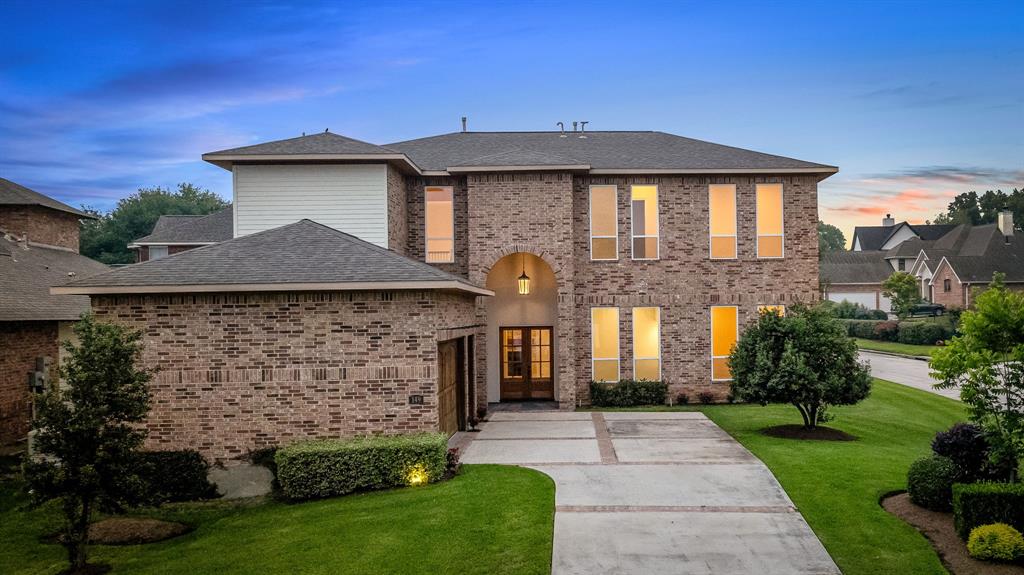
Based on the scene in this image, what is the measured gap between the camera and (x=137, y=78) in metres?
22.5

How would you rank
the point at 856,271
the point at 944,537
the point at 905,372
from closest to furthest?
the point at 944,537 < the point at 905,372 < the point at 856,271

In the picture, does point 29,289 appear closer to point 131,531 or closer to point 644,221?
point 131,531

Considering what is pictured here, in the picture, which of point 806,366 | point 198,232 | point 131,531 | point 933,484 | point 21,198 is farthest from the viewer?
point 198,232

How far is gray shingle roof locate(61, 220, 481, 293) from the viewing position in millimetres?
11586

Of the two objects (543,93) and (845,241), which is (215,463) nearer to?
(543,93)

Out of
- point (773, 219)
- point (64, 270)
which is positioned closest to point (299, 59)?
point (64, 270)

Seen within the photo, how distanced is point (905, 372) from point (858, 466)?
21.0m

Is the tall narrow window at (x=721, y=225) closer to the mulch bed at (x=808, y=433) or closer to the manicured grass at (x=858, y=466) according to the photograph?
the manicured grass at (x=858, y=466)

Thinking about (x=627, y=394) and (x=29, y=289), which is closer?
(x=29, y=289)

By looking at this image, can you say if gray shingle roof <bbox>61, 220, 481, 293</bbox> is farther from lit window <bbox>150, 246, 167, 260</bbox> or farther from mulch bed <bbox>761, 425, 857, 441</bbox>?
lit window <bbox>150, 246, 167, 260</bbox>

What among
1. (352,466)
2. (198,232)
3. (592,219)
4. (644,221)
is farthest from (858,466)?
(198,232)

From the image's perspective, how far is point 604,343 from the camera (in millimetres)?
19875

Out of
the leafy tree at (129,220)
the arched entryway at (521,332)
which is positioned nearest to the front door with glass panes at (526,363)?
the arched entryway at (521,332)

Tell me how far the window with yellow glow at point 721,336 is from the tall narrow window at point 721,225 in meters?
1.71
